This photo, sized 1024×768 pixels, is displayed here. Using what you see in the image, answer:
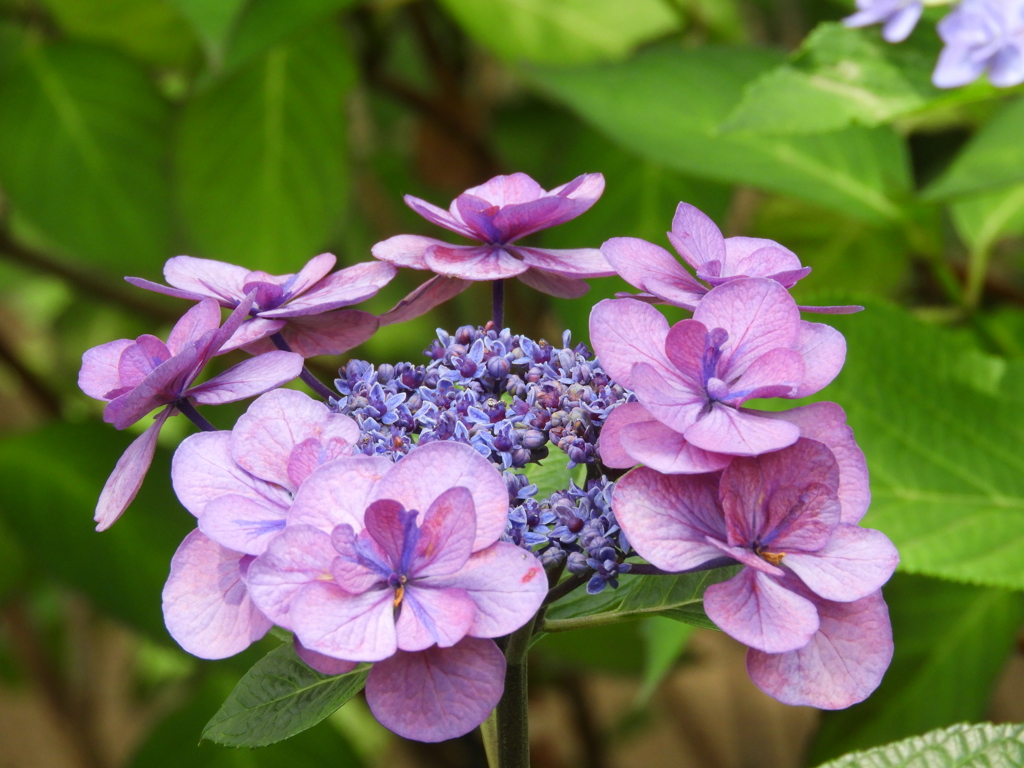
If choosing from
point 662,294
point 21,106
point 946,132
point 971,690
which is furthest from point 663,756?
point 662,294

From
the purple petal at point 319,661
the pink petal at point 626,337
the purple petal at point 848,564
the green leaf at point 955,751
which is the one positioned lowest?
the green leaf at point 955,751

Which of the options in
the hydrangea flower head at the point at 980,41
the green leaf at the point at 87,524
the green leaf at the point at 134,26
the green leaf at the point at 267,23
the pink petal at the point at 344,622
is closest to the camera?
the pink petal at the point at 344,622

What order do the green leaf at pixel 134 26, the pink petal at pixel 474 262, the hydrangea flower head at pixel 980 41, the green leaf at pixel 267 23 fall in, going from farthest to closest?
1. the green leaf at pixel 134 26
2. the green leaf at pixel 267 23
3. the hydrangea flower head at pixel 980 41
4. the pink petal at pixel 474 262

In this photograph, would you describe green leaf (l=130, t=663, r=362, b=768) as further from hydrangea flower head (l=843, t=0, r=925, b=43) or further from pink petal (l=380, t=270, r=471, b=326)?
hydrangea flower head (l=843, t=0, r=925, b=43)

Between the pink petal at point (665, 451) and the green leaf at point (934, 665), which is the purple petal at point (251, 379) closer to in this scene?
the pink petal at point (665, 451)

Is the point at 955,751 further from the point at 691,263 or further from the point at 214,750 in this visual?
the point at 214,750

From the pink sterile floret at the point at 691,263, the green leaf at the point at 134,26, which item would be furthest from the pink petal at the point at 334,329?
the green leaf at the point at 134,26

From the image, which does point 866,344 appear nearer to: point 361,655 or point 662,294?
point 662,294
